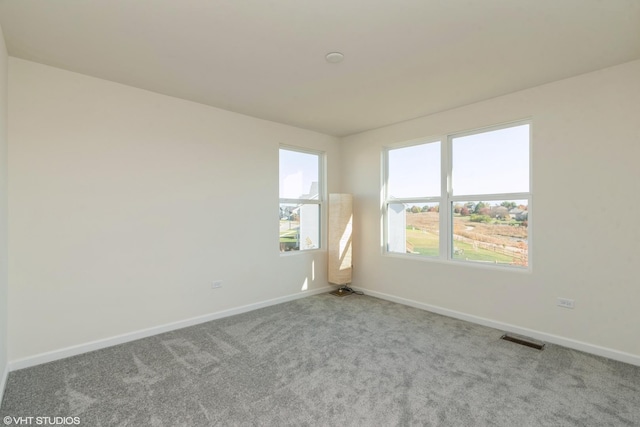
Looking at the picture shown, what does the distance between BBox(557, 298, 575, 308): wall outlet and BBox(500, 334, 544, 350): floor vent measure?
0.43 metres

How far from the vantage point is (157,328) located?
3178mm

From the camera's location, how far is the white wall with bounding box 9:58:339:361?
8.34ft

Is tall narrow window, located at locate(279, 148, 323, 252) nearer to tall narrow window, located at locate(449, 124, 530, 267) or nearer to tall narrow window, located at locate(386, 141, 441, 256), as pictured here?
→ tall narrow window, located at locate(386, 141, 441, 256)

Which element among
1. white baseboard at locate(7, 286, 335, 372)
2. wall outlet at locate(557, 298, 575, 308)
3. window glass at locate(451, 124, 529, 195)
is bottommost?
white baseboard at locate(7, 286, 335, 372)

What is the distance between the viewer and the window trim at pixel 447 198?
3184mm

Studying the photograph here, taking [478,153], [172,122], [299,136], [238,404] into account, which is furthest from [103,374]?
[478,153]

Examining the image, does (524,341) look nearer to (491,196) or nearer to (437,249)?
(437,249)

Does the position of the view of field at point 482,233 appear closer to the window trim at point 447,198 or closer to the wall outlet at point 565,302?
the window trim at point 447,198

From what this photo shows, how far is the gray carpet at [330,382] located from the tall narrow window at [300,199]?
5.22 feet

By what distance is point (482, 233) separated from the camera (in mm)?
3578

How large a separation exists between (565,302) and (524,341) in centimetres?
54

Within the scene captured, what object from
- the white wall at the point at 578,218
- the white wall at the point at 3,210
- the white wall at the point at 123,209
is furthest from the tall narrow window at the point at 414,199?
the white wall at the point at 3,210

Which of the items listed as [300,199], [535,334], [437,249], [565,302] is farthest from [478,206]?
[300,199]

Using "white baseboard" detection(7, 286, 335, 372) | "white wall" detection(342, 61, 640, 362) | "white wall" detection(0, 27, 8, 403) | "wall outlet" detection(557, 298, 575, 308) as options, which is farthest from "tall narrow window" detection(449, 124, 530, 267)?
"white wall" detection(0, 27, 8, 403)
